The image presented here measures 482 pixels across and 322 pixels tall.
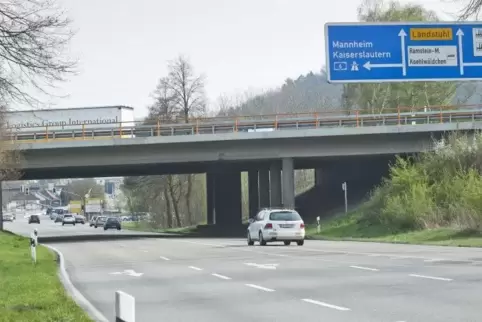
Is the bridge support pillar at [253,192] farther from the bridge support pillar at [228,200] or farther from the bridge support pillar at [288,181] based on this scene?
the bridge support pillar at [288,181]

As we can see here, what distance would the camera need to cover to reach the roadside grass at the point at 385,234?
109 feet

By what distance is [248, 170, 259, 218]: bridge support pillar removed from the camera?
242ft

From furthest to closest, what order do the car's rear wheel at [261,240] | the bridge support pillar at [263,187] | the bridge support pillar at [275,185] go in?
1. the bridge support pillar at [263,187]
2. the bridge support pillar at [275,185]
3. the car's rear wheel at [261,240]

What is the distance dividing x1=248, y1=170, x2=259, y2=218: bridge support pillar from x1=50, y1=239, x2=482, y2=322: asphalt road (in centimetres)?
4638

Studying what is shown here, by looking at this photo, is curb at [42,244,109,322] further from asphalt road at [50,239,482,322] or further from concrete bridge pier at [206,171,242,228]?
concrete bridge pier at [206,171,242,228]

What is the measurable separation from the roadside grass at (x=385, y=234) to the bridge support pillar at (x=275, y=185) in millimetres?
4974

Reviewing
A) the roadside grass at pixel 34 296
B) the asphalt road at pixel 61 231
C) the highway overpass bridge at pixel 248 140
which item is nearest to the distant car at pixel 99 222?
the asphalt road at pixel 61 231

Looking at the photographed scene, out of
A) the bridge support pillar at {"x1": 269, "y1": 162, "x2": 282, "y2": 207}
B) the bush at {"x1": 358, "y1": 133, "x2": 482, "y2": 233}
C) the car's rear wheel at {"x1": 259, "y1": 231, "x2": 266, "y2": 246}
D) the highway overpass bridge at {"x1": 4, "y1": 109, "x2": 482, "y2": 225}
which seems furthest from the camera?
the bridge support pillar at {"x1": 269, "y1": 162, "x2": 282, "y2": 207}

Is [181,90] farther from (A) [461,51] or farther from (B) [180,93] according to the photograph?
(A) [461,51]

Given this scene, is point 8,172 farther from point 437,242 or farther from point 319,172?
point 319,172

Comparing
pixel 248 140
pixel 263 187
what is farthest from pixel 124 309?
pixel 263 187

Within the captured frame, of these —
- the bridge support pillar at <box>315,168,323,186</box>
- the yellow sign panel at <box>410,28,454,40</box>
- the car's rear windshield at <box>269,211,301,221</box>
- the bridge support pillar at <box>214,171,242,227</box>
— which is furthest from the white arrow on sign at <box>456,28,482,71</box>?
the bridge support pillar at <box>315,168,323,186</box>

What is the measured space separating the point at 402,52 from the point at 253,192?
4873 cm

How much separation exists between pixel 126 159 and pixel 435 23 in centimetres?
3003
